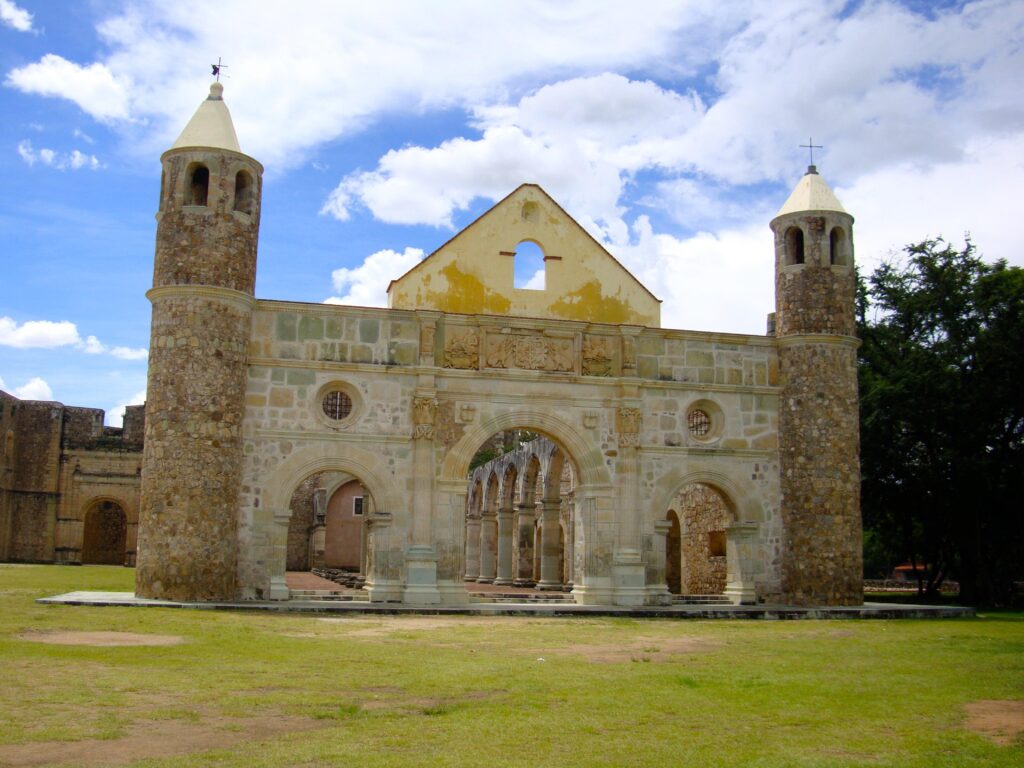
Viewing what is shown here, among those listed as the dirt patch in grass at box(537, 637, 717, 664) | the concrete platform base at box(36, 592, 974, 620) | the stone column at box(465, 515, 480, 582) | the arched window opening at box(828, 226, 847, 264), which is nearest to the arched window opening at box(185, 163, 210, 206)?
the concrete platform base at box(36, 592, 974, 620)

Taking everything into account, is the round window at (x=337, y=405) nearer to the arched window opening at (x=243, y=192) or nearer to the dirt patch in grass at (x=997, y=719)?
the arched window opening at (x=243, y=192)

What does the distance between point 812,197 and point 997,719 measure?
16.5 metres

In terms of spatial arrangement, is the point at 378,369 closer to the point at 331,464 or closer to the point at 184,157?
the point at 331,464

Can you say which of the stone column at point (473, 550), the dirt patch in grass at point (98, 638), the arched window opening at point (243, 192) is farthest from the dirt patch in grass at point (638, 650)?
the stone column at point (473, 550)

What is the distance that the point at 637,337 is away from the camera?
73.0 ft

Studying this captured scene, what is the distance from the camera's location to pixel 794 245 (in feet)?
76.8

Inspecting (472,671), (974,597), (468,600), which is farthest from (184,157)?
(974,597)

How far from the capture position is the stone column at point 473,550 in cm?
3778

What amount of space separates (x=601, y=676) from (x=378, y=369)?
1119 cm

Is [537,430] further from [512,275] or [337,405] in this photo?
[337,405]

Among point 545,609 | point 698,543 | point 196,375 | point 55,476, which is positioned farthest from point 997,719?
point 55,476

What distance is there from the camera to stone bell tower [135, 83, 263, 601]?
1925 cm

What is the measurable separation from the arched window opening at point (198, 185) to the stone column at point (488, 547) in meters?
18.5

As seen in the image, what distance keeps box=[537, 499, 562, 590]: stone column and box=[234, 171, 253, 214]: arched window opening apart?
1195 cm
